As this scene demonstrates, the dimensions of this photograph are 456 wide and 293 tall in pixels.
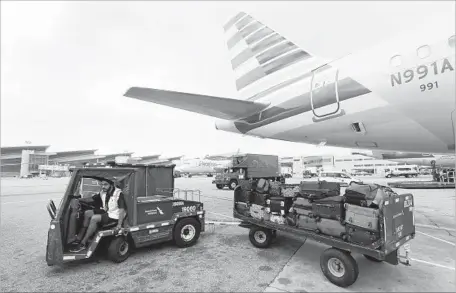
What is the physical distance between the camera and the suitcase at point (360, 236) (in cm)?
406

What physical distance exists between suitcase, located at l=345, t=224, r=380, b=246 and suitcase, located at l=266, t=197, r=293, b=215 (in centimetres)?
145

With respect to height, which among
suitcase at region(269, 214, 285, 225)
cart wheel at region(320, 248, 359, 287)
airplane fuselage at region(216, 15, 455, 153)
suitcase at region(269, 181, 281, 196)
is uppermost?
airplane fuselage at region(216, 15, 455, 153)

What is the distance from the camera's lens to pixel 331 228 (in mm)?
4613

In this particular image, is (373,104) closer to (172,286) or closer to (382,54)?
(382,54)

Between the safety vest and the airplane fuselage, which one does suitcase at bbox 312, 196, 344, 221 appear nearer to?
the airplane fuselage

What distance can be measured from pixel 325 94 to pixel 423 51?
1993mm

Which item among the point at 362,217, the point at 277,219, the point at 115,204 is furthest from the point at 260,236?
the point at 115,204

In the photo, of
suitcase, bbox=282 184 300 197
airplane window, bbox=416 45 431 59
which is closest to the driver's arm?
suitcase, bbox=282 184 300 197

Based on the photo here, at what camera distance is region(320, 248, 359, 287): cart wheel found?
398cm

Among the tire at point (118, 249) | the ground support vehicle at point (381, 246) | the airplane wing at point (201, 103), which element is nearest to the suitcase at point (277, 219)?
the ground support vehicle at point (381, 246)

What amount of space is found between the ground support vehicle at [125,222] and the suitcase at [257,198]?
1398mm

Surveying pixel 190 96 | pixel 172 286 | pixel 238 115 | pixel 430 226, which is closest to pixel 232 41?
pixel 238 115

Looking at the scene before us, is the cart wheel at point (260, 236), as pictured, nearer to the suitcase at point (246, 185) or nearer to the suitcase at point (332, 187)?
the suitcase at point (246, 185)

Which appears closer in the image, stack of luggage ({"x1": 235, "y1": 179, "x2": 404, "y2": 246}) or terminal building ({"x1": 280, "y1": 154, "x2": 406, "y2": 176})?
stack of luggage ({"x1": 235, "y1": 179, "x2": 404, "y2": 246})
